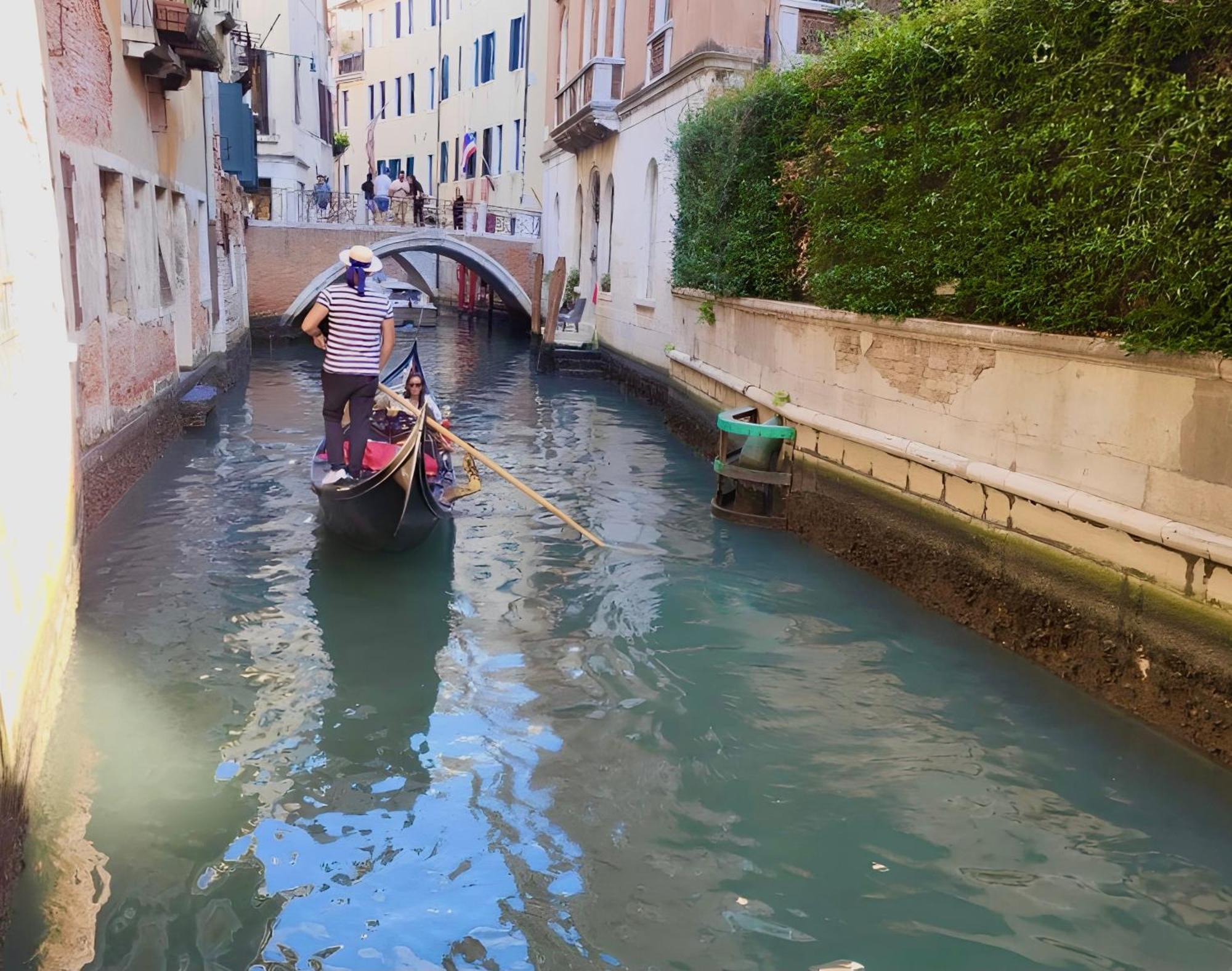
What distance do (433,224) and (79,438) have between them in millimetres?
15631

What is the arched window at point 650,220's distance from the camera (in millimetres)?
12727

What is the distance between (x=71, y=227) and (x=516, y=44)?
752 inches

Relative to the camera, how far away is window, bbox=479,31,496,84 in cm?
2486

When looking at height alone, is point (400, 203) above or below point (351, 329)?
above

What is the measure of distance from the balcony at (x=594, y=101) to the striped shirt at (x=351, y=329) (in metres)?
9.21

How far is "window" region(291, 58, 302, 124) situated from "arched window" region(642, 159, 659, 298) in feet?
38.0

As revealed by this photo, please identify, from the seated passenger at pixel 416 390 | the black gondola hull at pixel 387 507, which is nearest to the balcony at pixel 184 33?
the seated passenger at pixel 416 390

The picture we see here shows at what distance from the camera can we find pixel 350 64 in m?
35.8

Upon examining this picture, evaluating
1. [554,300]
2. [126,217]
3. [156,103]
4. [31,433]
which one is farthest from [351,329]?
[554,300]

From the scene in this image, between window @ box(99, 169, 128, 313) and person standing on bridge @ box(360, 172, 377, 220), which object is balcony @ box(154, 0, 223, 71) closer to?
window @ box(99, 169, 128, 313)

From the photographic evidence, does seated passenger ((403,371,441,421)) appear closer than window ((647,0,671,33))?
Yes

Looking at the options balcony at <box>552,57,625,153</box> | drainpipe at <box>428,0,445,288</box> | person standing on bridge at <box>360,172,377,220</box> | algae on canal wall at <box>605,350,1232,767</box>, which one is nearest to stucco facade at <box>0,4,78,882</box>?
algae on canal wall at <box>605,350,1232,767</box>

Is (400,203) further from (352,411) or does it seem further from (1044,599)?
(1044,599)

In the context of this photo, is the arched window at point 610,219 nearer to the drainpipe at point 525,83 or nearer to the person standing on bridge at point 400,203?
the person standing on bridge at point 400,203
